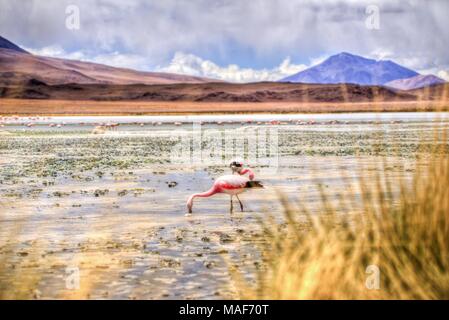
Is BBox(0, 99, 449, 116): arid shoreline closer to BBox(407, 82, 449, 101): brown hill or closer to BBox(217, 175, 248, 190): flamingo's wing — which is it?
BBox(217, 175, 248, 190): flamingo's wing

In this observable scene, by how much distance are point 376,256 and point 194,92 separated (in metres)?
150

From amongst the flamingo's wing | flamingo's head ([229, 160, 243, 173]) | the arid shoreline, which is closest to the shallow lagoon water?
the flamingo's wing

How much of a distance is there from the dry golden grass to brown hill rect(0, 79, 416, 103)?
439 feet

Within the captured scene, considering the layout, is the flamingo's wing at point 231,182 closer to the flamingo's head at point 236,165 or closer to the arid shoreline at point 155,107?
the flamingo's head at point 236,165

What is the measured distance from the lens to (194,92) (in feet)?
512

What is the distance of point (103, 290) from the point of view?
7215mm

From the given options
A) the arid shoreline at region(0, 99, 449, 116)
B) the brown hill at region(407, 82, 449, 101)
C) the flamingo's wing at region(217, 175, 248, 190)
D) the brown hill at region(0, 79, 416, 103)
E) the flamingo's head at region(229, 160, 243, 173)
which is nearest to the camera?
the brown hill at region(407, 82, 449, 101)

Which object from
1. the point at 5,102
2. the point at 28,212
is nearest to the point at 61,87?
the point at 5,102

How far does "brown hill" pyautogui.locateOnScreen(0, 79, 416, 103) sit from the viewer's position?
144 meters
